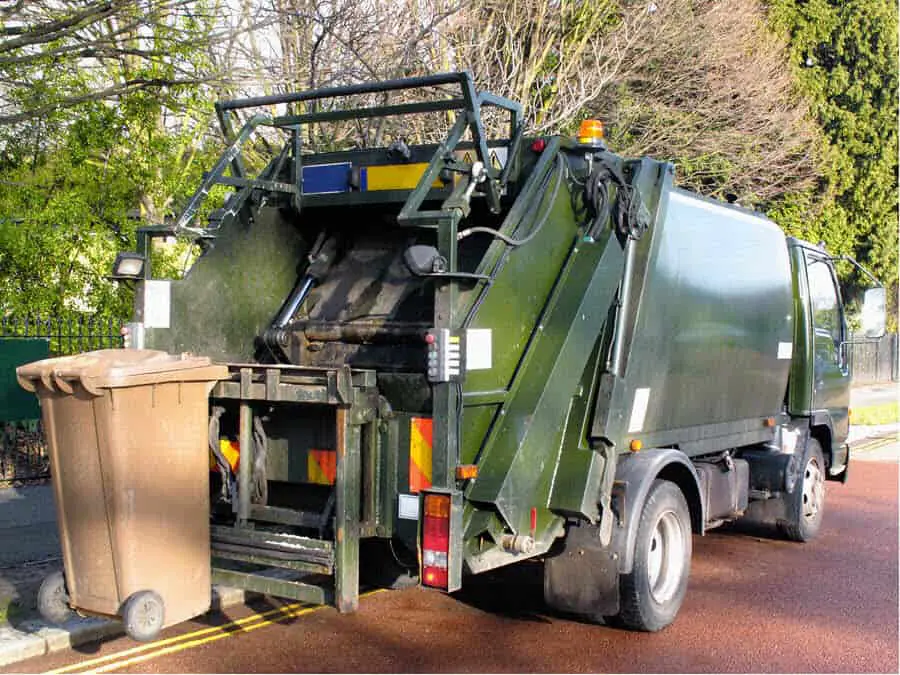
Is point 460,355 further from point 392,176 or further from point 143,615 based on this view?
point 143,615

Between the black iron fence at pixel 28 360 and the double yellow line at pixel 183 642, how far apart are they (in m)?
4.19

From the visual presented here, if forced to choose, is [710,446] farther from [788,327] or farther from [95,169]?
[95,169]

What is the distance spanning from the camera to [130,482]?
4445mm

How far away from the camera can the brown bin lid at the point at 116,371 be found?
14.4ft

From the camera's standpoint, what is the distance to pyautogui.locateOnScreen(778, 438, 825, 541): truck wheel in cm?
822

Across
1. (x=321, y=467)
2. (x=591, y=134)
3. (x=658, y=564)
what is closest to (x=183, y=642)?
(x=321, y=467)

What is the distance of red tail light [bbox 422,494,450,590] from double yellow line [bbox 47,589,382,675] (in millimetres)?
1589

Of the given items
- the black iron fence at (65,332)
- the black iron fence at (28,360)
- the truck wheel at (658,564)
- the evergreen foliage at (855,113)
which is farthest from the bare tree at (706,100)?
the truck wheel at (658,564)

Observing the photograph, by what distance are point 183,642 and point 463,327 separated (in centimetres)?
235

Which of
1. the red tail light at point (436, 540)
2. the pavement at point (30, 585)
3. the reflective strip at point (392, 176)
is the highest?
the reflective strip at point (392, 176)

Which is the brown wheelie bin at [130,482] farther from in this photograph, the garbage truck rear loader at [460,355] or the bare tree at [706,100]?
the bare tree at [706,100]

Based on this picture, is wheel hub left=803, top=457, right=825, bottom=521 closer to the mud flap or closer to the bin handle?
the mud flap

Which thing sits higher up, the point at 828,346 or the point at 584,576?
Answer: the point at 828,346

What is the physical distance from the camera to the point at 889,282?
1097 inches
